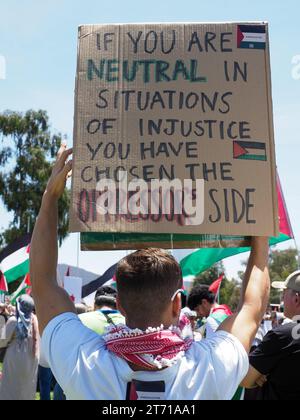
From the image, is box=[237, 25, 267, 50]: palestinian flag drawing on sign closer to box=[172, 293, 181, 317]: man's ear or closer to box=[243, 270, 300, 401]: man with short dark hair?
box=[172, 293, 181, 317]: man's ear

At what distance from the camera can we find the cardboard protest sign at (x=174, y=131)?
2602 mm

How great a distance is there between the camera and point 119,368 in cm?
212

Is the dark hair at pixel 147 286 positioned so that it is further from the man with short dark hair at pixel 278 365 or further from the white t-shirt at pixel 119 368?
the man with short dark hair at pixel 278 365

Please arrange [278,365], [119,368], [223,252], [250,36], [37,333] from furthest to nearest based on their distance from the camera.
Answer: [37,333]
[223,252]
[278,365]
[250,36]
[119,368]

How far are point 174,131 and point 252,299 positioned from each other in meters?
0.74

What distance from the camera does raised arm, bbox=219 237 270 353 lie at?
7.59 feet

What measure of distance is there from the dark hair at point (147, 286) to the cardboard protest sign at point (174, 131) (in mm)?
375

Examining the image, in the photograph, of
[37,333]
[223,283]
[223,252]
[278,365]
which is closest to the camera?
[278,365]

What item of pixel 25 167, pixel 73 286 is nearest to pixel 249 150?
pixel 73 286

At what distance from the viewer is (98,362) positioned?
7.02 ft

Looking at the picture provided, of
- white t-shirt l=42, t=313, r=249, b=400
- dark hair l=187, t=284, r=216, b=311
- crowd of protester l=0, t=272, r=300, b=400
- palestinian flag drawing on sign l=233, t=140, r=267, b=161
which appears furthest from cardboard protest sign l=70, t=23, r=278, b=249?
dark hair l=187, t=284, r=216, b=311

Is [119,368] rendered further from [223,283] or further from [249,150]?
[223,283]

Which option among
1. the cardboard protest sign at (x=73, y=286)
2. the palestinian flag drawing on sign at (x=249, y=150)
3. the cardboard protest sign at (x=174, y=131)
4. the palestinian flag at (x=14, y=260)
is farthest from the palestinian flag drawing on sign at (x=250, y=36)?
the cardboard protest sign at (x=73, y=286)
